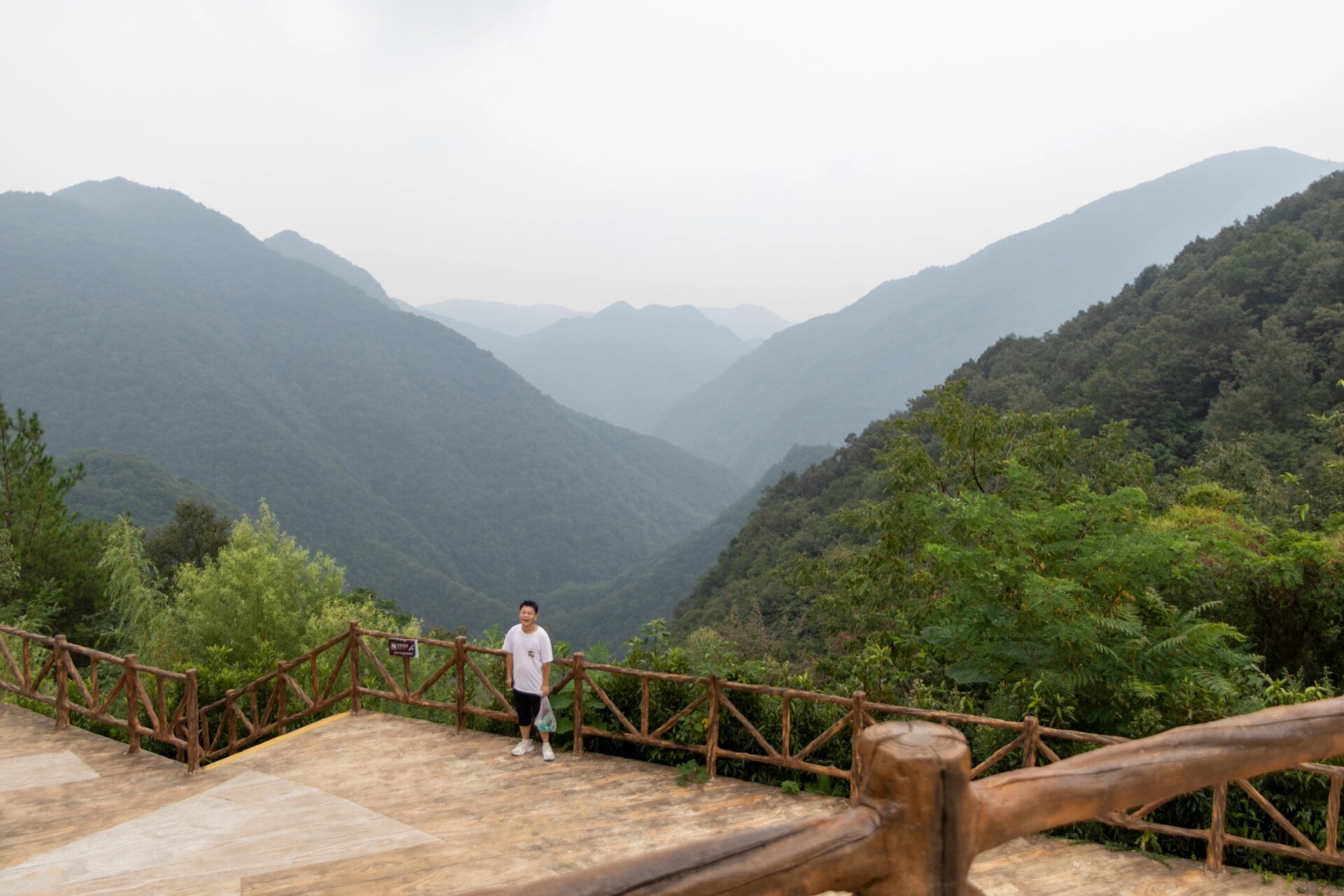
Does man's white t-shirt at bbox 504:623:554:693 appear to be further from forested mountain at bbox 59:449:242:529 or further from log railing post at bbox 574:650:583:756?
forested mountain at bbox 59:449:242:529

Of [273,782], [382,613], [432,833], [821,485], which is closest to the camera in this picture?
[432,833]

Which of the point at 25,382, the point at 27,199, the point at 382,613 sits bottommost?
the point at 382,613

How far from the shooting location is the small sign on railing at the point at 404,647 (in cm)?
725

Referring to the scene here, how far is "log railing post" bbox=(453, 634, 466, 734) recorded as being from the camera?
23.5ft

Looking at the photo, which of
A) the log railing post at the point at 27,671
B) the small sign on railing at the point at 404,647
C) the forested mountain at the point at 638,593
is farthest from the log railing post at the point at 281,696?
the forested mountain at the point at 638,593

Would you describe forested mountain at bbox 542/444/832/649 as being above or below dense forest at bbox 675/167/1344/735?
below

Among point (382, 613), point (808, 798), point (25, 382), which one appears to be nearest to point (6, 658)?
point (808, 798)

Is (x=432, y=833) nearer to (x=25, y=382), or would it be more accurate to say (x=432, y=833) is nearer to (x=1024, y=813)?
(x=1024, y=813)

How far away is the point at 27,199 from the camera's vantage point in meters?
151

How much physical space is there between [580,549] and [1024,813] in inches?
4755

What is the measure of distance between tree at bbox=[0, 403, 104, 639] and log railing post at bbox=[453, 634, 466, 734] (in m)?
17.9

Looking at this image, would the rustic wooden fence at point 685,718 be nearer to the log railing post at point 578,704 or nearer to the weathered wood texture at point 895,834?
the log railing post at point 578,704

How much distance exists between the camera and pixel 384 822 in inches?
212

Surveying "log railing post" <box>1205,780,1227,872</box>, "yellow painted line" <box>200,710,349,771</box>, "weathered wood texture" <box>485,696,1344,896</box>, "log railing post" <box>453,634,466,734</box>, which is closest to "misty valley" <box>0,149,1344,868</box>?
"log railing post" <box>1205,780,1227,872</box>
